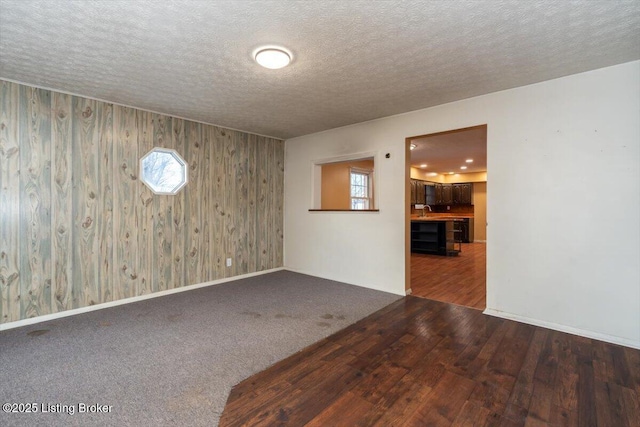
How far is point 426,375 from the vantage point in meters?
2.07

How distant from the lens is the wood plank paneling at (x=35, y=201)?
119 inches

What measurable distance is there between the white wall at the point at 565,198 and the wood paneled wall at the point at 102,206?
10.1ft

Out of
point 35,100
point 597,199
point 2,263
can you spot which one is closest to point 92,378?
point 2,263

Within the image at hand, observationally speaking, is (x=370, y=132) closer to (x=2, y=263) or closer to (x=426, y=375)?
(x=426, y=375)

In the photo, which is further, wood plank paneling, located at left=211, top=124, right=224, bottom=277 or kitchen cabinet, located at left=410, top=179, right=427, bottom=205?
kitchen cabinet, located at left=410, top=179, right=427, bottom=205

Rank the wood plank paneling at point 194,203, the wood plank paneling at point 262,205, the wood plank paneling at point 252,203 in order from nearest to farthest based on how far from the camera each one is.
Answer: the wood plank paneling at point 194,203
the wood plank paneling at point 252,203
the wood plank paneling at point 262,205

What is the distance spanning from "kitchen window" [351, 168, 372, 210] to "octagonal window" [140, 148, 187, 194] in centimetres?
409

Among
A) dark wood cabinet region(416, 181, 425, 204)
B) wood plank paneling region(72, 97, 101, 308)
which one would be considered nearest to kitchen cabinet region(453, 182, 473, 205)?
dark wood cabinet region(416, 181, 425, 204)

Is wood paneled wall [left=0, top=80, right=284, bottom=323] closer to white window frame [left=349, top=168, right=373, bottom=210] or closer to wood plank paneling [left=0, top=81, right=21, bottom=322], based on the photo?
wood plank paneling [left=0, top=81, right=21, bottom=322]

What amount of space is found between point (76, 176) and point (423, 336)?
4.09 metres

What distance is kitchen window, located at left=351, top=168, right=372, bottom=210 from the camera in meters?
7.28

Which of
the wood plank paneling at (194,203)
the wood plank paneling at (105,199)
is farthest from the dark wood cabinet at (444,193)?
the wood plank paneling at (105,199)

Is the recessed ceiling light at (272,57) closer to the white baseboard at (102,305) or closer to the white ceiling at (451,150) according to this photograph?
the white ceiling at (451,150)

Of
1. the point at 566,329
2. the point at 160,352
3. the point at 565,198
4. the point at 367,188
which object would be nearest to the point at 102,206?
the point at 160,352
